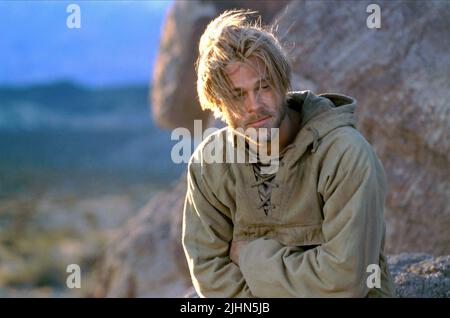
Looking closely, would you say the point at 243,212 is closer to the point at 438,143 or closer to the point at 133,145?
the point at 438,143

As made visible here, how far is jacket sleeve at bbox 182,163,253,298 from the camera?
143 inches

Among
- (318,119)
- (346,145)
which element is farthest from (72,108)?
(346,145)

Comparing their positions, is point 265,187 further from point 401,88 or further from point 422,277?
point 401,88

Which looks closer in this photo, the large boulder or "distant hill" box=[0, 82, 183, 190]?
the large boulder

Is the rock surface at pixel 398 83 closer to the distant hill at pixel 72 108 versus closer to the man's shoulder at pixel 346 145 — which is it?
the man's shoulder at pixel 346 145

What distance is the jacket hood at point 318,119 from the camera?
3434 mm

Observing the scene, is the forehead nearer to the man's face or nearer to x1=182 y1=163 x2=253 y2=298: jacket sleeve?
the man's face

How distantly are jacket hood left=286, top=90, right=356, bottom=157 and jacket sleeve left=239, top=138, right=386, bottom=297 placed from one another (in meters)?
0.09

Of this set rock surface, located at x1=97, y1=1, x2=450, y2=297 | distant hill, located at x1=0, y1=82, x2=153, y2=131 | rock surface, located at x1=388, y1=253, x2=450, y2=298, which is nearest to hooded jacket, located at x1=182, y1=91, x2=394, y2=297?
rock surface, located at x1=388, y1=253, x2=450, y2=298

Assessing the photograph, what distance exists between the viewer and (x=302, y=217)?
3.48 m

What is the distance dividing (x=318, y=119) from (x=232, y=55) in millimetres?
411

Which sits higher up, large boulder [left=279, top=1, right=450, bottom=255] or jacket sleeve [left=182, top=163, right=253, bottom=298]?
large boulder [left=279, top=1, right=450, bottom=255]
